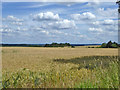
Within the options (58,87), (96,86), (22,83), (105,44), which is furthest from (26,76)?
(105,44)

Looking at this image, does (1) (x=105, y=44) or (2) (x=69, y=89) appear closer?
(2) (x=69, y=89)

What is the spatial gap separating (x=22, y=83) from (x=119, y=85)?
360 centimetres

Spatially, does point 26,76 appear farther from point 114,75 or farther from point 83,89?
point 114,75

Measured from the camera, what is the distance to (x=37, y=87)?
635cm

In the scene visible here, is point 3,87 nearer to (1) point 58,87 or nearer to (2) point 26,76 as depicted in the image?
(2) point 26,76

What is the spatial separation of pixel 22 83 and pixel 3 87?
2.31ft

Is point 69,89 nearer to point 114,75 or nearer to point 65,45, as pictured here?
point 114,75

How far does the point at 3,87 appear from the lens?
6410 millimetres

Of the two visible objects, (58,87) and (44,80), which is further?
(44,80)

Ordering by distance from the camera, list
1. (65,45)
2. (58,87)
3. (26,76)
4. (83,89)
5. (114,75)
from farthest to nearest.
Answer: (65,45) → (26,76) → (114,75) → (58,87) → (83,89)

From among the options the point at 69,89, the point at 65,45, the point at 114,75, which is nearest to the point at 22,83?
the point at 69,89

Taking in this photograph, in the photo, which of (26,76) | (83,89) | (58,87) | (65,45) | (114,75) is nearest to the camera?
(83,89)

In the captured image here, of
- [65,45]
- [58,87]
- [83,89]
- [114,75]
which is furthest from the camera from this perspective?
[65,45]

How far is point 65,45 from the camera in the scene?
64250 millimetres
